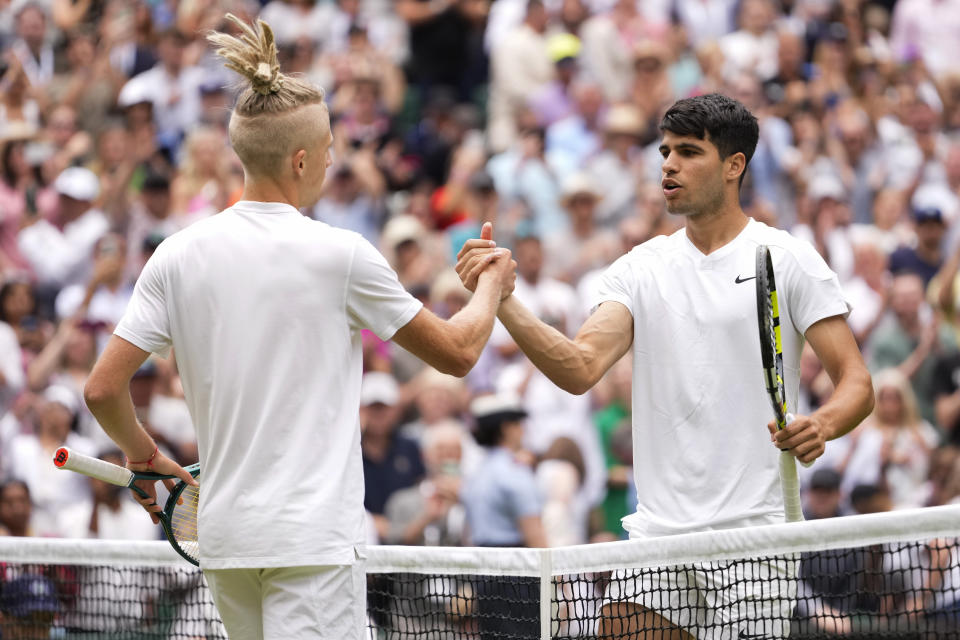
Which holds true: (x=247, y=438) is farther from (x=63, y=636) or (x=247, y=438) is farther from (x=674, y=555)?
(x=63, y=636)

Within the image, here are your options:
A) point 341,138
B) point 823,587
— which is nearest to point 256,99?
point 823,587

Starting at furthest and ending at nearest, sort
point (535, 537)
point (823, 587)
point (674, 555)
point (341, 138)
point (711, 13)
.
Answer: point (711, 13)
point (341, 138)
point (535, 537)
point (823, 587)
point (674, 555)

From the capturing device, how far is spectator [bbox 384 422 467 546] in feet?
29.4

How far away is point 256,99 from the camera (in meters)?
4.23

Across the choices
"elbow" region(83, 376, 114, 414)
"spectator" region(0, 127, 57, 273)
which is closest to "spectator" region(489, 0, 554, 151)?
"spectator" region(0, 127, 57, 273)

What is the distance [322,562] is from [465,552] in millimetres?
1229

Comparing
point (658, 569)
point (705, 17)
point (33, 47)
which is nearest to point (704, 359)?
point (658, 569)

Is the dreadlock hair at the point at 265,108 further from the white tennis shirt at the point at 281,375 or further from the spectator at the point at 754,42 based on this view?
the spectator at the point at 754,42

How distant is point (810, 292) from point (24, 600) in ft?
12.4

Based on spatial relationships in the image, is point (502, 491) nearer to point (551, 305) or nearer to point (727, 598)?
point (551, 305)

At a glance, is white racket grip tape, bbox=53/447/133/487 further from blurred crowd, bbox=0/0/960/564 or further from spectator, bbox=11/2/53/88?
spectator, bbox=11/2/53/88

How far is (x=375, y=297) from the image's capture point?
4.16 meters

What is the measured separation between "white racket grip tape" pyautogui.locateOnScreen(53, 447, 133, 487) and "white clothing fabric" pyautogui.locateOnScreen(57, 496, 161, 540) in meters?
4.59

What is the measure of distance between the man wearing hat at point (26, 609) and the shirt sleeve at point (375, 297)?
290 centimetres
